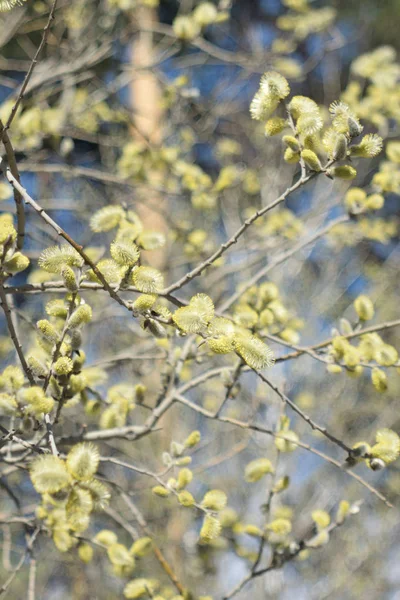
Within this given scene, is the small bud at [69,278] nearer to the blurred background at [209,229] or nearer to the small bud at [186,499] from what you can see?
the small bud at [186,499]

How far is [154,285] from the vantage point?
1.00 m

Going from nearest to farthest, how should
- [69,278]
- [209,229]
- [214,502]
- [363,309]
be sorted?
[69,278]
[214,502]
[363,309]
[209,229]

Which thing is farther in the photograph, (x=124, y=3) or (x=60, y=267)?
(x=124, y=3)

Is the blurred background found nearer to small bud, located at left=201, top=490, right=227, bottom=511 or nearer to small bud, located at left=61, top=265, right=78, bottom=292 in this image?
small bud, located at left=201, top=490, right=227, bottom=511

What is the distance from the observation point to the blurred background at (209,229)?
255 cm

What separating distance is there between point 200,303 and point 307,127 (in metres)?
0.39

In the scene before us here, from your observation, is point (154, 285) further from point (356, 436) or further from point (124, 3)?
point (356, 436)

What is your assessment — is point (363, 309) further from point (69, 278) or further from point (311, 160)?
point (69, 278)

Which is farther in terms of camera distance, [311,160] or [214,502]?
[214,502]

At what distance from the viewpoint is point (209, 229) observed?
411cm

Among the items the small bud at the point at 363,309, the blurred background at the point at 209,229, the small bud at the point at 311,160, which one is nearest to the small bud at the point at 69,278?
the small bud at the point at 311,160

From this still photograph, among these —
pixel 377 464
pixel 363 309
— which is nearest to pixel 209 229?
pixel 363 309

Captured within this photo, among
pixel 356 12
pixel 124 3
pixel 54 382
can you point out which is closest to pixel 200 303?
pixel 54 382

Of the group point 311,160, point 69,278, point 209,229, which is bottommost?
point 209,229
